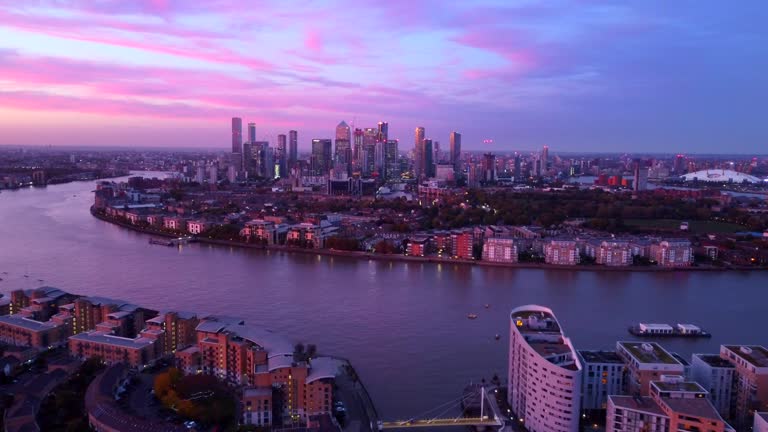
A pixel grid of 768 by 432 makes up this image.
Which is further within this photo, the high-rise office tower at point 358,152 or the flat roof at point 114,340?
the high-rise office tower at point 358,152

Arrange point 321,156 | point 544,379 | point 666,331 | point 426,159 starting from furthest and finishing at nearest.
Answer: point 426,159
point 321,156
point 666,331
point 544,379

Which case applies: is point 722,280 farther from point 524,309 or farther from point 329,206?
point 329,206

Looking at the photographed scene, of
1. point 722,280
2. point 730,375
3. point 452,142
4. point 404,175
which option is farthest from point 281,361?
point 452,142

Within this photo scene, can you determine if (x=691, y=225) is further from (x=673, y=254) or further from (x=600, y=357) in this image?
(x=600, y=357)

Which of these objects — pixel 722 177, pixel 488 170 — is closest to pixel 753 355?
pixel 488 170

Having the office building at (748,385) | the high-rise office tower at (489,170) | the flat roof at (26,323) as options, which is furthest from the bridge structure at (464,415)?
the high-rise office tower at (489,170)

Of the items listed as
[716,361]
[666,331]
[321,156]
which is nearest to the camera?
[716,361]

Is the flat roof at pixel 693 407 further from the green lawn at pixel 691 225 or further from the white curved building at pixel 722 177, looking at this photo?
the white curved building at pixel 722 177

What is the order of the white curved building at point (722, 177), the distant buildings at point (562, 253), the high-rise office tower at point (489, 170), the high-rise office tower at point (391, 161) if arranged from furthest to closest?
the high-rise office tower at point (391, 161) → the high-rise office tower at point (489, 170) → the white curved building at point (722, 177) → the distant buildings at point (562, 253)
